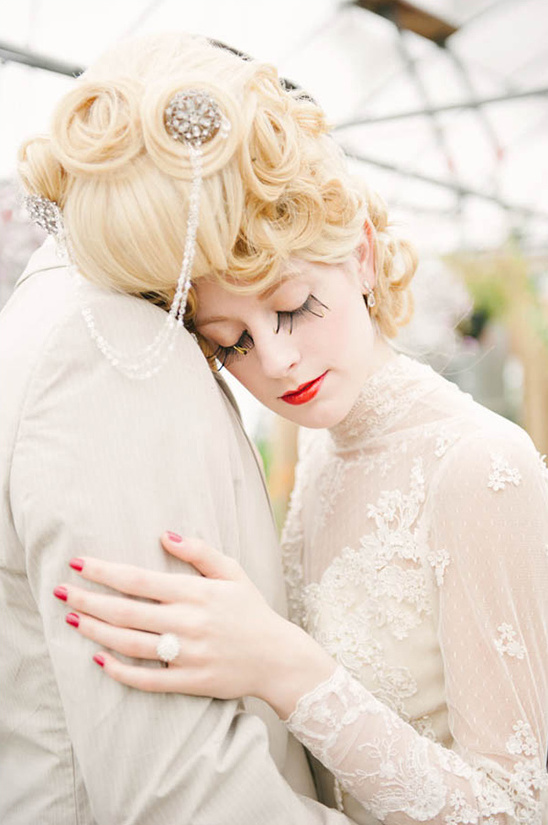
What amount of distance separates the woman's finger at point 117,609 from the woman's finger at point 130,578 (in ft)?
0.05

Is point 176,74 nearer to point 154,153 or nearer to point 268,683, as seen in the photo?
point 154,153

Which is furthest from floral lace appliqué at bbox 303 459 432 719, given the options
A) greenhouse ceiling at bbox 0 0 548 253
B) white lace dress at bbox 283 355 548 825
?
greenhouse ceiling at bbox 0 0 548 253

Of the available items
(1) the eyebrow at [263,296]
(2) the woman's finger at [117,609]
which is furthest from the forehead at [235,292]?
(2) the woman's finger at [117,609]

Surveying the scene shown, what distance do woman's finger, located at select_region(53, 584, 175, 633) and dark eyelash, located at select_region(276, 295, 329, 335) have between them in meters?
0.55

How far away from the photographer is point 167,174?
1.13 metres

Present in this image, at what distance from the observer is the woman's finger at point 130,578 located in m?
1.03

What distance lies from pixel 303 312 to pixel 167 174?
384 mm

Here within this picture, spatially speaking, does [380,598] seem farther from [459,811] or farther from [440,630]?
[459,811]

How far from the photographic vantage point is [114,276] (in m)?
1.17

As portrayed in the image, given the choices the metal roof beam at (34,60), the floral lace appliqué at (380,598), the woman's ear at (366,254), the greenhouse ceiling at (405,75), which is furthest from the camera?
the greenhouse ceiling at (405,75)

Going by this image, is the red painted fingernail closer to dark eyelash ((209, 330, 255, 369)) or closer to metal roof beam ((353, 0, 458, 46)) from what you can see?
dark eyelash ((209, 330, 255, 369))

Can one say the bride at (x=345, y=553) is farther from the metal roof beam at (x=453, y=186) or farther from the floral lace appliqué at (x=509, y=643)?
the metal roof beam at (x=453, y=186)

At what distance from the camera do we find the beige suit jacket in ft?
3.38

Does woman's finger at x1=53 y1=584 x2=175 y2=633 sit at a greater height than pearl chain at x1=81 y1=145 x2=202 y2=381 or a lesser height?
lesser
